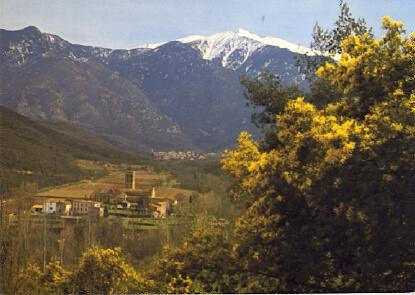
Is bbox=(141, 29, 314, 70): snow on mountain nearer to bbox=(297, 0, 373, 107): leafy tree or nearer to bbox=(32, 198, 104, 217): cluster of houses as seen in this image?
bbox=(297, 0, 373, 107): leafy tree

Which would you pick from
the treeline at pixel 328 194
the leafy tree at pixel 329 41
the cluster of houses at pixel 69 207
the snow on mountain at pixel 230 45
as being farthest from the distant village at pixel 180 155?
the leafy tree at pixel 329 41

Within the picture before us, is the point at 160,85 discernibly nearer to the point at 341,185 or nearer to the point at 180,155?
the point at 180,155

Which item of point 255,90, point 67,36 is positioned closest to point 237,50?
point 255,90

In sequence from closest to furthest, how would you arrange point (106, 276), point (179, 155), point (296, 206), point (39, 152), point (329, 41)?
point (39, 152), point (106, 276), point (296, 206), point (179, 155), point (329, 41)

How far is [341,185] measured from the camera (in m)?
4.19

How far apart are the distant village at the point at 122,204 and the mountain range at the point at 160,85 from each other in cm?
37

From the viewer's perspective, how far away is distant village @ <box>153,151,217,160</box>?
14.3ft

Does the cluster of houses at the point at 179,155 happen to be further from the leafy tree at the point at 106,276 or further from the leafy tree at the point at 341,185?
the leafy tree at the point at 106,276

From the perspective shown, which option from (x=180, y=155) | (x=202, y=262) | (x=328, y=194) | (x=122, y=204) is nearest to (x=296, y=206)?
(x=328, y=194)

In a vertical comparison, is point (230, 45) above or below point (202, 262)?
above

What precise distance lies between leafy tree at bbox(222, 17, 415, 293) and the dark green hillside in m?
1.12

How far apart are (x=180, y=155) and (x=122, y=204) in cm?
61

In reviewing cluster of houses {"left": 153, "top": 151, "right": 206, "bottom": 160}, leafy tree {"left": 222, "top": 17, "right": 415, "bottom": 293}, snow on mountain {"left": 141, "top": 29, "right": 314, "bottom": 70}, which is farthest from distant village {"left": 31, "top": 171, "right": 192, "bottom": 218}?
snow on mountain {"left": 141, "top": 29, "right": 314, "bottom": 70}

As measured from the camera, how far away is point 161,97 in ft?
15.1
